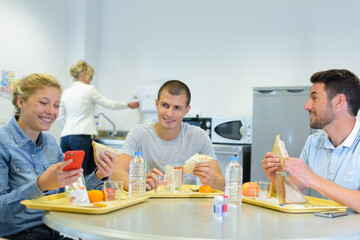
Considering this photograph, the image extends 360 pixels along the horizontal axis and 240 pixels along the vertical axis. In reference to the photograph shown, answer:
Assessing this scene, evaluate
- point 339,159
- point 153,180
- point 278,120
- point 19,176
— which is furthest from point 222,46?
point 19,176

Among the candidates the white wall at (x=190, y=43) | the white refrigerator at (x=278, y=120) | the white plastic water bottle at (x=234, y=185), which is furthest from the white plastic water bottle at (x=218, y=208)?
the white wall at (x=190, y=43)

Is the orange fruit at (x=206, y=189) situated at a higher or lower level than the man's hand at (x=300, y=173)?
lower

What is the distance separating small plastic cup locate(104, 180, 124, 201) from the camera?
1709 mm

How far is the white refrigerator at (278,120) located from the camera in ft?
13.3

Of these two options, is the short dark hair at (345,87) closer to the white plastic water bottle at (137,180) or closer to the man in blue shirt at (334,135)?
the man in blue shirt at (334,135)

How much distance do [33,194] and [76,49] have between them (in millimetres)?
4373

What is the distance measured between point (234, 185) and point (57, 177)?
2.61ft

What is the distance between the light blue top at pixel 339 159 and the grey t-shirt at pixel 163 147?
706 millimetres

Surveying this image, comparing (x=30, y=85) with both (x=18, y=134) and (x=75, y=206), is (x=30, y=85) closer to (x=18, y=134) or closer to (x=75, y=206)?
(x=18, y=134)

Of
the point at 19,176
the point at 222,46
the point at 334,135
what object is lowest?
the point at 19,176

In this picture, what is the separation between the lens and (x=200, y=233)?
1.24 meters

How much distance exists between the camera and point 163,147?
2.51 meters

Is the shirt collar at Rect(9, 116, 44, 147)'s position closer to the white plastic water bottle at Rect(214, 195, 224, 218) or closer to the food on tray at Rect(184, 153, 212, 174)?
the food on tray at Rect(184, 153, 212, 174)

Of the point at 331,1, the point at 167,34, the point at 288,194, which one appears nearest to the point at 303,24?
the point at 331,1
